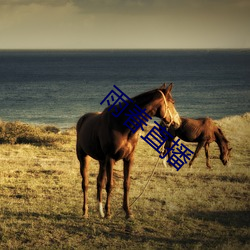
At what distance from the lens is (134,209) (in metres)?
10.0

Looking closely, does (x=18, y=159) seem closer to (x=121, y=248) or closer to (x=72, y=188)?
(x=72, y=188)

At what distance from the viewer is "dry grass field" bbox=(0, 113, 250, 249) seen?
26.2ft

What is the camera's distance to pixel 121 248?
24.9 feet

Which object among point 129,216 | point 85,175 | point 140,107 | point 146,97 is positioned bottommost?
point 129,216

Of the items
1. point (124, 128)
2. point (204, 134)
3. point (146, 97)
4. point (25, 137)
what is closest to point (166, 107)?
point (146, 97)

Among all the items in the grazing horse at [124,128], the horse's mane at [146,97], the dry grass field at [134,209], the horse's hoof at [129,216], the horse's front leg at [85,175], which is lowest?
the dry grass field at [134,209]

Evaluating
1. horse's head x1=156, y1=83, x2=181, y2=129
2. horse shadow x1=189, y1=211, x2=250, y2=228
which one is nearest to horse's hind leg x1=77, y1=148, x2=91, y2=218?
horse's head x1=156, y1=83, x2=181, y2=129

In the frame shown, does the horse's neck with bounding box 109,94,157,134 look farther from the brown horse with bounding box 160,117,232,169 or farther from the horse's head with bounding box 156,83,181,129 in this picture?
the brown horse with bounding box 160,117,232,169

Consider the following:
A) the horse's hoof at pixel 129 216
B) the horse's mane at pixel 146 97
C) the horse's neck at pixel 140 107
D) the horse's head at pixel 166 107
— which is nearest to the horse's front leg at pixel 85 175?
the horse's hoof at pixel 129 216

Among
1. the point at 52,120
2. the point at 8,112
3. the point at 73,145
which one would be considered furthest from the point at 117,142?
the point at 8,112

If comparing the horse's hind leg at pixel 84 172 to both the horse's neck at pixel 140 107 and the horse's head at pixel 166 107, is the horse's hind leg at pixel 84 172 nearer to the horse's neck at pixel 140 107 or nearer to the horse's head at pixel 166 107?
the horse's neck at pixel 140 107

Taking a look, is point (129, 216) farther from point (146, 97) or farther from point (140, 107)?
point (146, 97)

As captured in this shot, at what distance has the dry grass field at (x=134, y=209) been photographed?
26.2 ft

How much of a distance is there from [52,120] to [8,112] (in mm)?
10707
